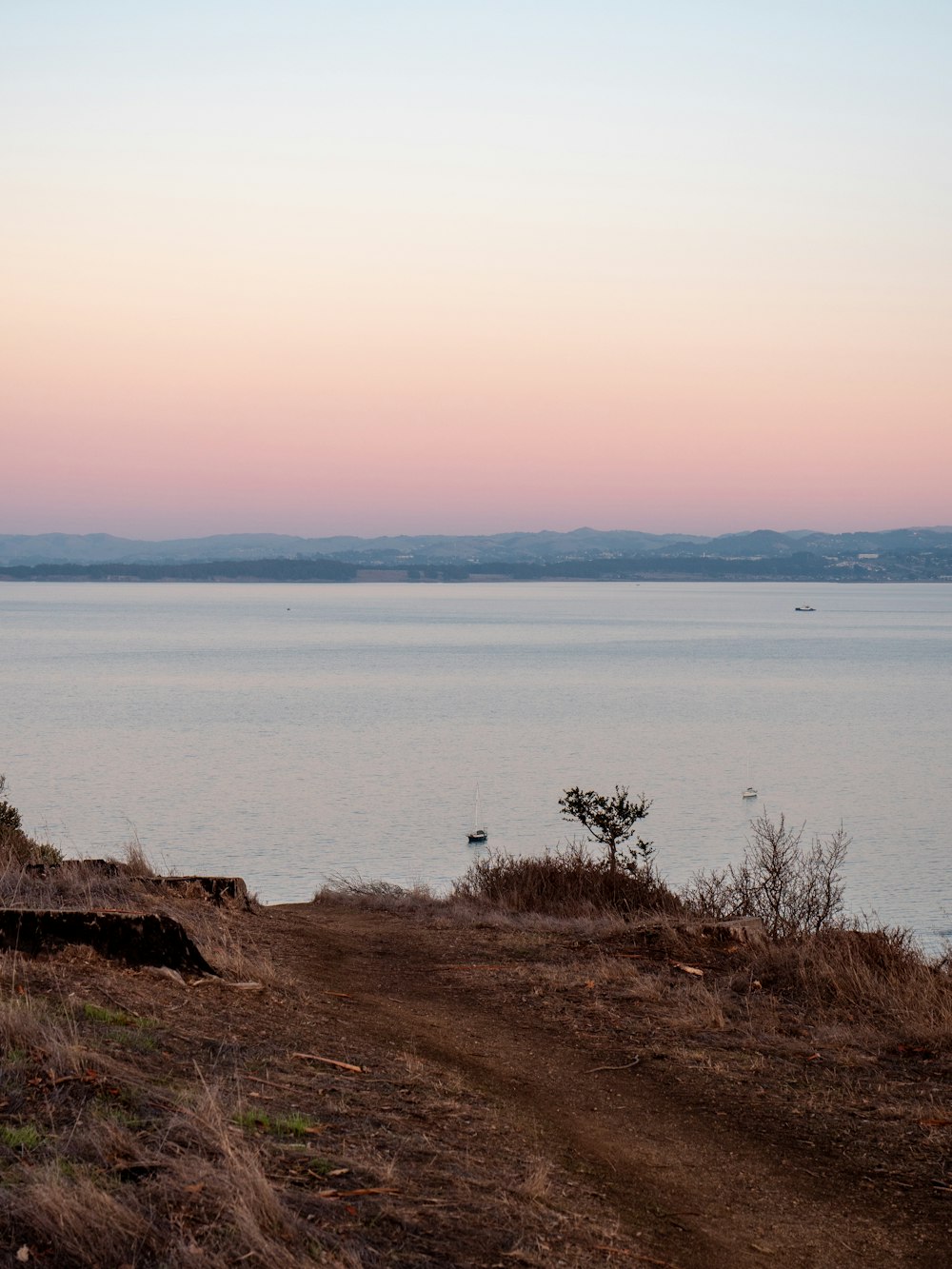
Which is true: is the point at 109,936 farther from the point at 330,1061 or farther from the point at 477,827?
the point at 477,827

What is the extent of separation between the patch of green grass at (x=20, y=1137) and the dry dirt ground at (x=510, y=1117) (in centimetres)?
5

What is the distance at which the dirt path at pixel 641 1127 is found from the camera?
5453 mm

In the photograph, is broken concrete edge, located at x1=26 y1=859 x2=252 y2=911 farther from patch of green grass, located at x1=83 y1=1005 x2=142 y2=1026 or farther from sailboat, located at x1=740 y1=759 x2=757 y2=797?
sailboat, located at x1=740 y1=759 x2=757 y2=797

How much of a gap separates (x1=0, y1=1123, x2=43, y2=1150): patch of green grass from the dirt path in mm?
2342

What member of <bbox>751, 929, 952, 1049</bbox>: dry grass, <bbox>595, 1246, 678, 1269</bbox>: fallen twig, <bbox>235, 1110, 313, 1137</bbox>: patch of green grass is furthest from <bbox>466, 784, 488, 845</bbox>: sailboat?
<bbox>595, 1246, 678, 1269</bbox>: fallen twig

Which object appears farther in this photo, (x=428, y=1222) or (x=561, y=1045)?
(x=561, y=1045)

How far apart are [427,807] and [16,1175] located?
36.5 metres

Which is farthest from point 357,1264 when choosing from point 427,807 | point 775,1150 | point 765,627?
point 765,627

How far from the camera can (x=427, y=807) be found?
41219 mm

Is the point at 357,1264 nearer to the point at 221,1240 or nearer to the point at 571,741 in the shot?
the point at 221,1240

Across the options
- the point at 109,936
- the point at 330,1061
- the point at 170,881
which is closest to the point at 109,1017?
the point at 330,1061

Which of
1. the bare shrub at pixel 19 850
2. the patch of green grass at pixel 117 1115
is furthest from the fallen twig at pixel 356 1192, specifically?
the bare shrub at pixel 19 850

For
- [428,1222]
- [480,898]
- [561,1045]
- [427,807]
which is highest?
[428,1222]

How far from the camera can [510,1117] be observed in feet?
22.1
